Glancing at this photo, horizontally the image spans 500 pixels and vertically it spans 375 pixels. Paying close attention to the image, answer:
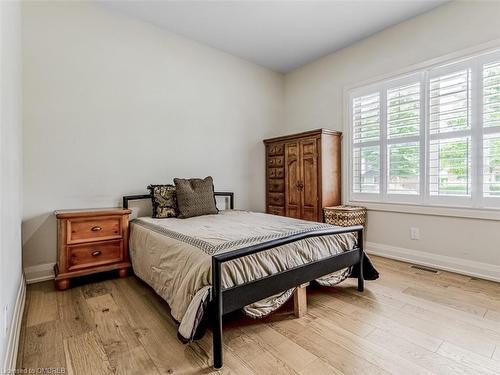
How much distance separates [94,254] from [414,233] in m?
3.46

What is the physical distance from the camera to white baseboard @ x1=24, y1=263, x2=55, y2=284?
248cm

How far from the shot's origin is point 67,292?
90.9 inches

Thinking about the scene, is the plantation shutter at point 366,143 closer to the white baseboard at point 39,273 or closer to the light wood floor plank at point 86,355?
Result: the light wood floor plank at point 86,355

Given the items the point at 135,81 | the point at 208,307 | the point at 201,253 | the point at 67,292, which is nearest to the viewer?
the point at 208,307

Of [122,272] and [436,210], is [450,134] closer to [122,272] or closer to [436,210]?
[436,210]

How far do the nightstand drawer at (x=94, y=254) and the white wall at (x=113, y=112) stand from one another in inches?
17.4

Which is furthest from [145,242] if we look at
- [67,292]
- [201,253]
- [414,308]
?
[414,308]

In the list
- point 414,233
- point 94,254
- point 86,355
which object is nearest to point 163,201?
point 94,254

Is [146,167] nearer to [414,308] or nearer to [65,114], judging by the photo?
[65,114]

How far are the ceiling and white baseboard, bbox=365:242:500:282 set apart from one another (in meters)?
2.74

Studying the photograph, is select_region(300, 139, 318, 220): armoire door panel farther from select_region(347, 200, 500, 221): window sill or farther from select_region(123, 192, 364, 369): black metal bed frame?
select_region(123, 192, 364, 369): black metal bed frame

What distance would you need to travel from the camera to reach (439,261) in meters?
2.88

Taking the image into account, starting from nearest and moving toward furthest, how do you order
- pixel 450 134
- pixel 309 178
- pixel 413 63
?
pixel 450 134, pixel 413 63, pixel 309 178

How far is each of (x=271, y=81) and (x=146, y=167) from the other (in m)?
2.68
